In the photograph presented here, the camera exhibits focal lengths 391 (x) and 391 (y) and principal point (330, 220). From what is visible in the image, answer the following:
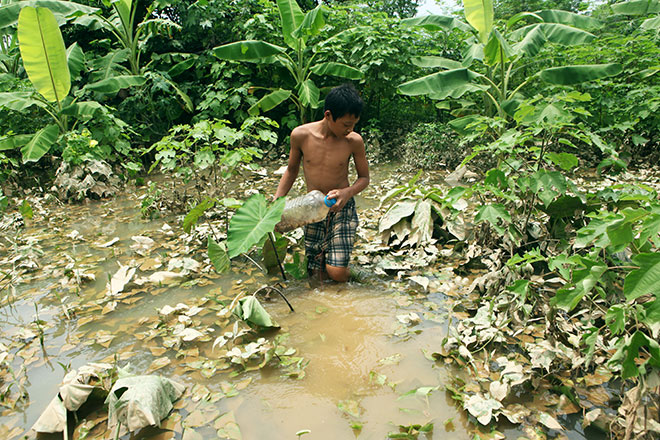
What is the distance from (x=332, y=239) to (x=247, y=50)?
5.09 m

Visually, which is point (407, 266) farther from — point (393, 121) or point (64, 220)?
point (393, 121)

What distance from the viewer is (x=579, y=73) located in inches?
190

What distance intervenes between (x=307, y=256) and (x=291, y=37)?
4971 mm

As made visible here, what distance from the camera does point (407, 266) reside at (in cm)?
323

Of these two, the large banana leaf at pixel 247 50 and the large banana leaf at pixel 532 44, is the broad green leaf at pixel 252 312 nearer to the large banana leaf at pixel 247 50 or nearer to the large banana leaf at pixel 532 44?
the large banana leaf at pixel 532 44

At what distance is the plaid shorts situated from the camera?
2988 millimetres

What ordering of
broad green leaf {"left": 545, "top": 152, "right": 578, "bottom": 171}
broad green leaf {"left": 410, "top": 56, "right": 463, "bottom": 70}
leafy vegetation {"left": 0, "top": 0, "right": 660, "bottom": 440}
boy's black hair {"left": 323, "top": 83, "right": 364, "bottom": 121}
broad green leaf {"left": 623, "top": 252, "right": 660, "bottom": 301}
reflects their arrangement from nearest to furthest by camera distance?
broad green leaf {"left": 623, "top": 252, "right": 660, "bottom": 301}, leafy vegetation {"left": 0, "top": 0, "right": 660, "bottom": 440}, broad green leaf {"left": 545, "top": 152, "right": 578, "bottom": 171}, boy's black hair {"left": 323, "top": 83, "right": 364, "bottom": 121}, broad green leaf {"left": 410, "top": 56, "right": 463, "bottom": 70}

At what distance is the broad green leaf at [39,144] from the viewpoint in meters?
5.12

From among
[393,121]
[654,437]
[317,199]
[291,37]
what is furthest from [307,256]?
[393,121]

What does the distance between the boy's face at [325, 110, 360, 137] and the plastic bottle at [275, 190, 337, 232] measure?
47 centimetres

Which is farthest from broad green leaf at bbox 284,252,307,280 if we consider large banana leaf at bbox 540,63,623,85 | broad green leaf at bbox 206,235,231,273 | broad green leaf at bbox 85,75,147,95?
broad green leaf at bbox 85,75,147,95

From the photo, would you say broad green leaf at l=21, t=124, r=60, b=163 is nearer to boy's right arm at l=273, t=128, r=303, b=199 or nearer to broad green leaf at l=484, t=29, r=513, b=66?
boy's right arm at l=273, t=128, r=303, b=199

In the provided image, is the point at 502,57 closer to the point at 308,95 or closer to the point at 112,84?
the point at 308,95

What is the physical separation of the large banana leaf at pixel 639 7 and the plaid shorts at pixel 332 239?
20.2 feet
